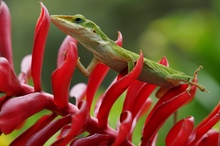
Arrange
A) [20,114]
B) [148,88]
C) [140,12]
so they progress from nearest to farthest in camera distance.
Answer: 1. [20,114]
2. [148,88]
3. [140,12]

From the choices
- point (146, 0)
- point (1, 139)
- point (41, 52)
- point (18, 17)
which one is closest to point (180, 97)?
point (41, 52)

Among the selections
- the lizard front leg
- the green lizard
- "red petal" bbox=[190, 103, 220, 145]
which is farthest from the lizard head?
"red petal" bbox=[190, 103, 220, 145]

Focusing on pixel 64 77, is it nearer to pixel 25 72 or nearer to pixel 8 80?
pixel 8 80

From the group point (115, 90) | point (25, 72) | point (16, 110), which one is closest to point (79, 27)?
point (25, 72)

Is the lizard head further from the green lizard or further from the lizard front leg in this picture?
the lizard front leg

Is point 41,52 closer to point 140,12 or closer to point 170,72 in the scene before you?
point 170,72

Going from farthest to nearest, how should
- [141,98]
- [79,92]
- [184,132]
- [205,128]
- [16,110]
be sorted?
[79,92] < [141,98] < [205,128] < [184,132] < [16,110]
